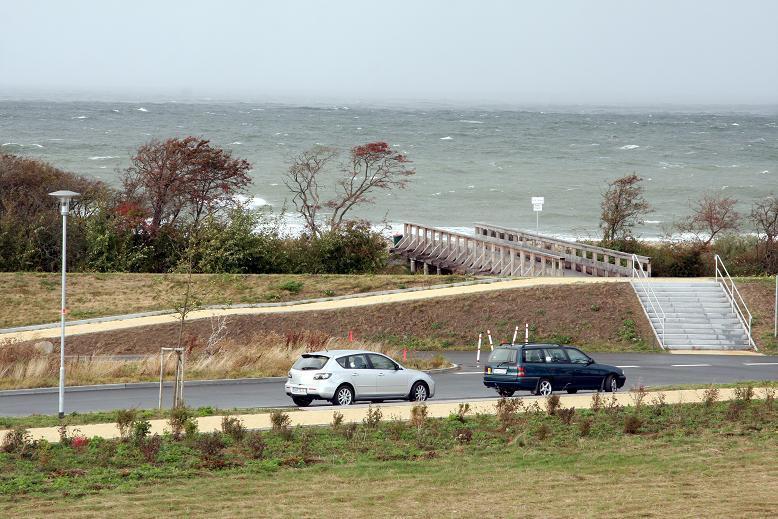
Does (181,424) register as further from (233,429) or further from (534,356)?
(534,356)

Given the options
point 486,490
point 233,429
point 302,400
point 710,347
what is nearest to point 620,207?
point 710,347

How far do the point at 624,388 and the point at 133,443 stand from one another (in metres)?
14.5

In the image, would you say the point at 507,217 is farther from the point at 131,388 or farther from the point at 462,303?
the point at 131,388

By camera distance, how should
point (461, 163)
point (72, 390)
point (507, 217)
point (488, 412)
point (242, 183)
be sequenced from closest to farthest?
point (488, 412) → point (72, 390) → point (242, 183) → point (507, 217) → point (461, 163)

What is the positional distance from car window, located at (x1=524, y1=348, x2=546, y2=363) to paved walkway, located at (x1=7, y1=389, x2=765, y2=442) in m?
1.18

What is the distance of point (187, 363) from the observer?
31.1 meters

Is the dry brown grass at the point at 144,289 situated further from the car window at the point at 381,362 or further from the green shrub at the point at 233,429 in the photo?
the green shrub at the point at 233,429

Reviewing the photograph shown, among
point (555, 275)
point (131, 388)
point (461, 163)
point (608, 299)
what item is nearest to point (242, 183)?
point (555, 275)

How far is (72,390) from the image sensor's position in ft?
90.2

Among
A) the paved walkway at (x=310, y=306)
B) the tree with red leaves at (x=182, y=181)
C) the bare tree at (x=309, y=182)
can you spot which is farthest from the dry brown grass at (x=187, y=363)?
the tree with red leaves at (x=182, y=181)

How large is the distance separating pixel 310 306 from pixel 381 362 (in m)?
13.7

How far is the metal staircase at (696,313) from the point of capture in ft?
125

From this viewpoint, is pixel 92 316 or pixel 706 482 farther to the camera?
pixel 92 316

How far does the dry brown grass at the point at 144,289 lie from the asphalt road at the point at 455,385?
7065 millimetres
